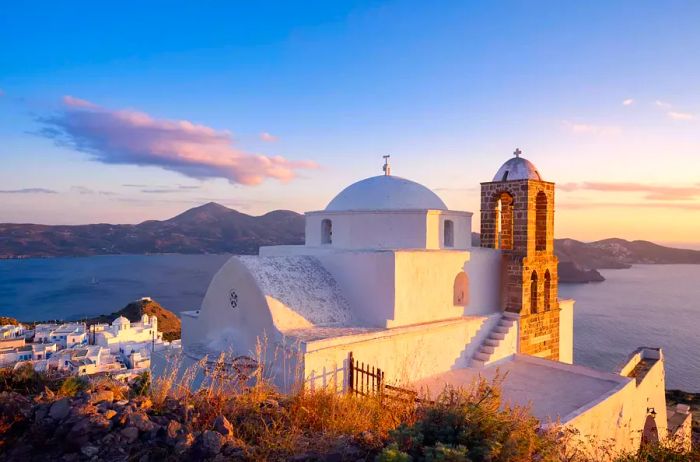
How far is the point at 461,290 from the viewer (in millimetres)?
10273

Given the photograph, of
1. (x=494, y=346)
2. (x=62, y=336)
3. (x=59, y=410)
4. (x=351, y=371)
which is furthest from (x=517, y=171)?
(x=62, y=336)

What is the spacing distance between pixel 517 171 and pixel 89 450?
9952 millimetres

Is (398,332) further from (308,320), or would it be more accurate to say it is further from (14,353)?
(14,353)

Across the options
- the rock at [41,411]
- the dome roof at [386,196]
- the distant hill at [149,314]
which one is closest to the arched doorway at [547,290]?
the dome roof at [386,196]

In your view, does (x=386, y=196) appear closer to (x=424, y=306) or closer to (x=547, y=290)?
(x=424, y=306)

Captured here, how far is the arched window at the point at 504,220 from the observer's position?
1110 cm

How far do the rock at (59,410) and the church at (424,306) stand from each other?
135 inches

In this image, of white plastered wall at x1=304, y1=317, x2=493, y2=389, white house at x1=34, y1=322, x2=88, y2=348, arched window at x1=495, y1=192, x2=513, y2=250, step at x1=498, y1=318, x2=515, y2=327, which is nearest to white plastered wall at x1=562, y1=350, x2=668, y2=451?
step at x1=498, y1=318, x2=515, y2=327

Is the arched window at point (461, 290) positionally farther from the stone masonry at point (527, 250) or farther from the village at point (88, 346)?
the village at point (88, 346)

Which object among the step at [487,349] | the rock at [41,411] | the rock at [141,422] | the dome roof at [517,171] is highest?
the dome roof at [517,171]

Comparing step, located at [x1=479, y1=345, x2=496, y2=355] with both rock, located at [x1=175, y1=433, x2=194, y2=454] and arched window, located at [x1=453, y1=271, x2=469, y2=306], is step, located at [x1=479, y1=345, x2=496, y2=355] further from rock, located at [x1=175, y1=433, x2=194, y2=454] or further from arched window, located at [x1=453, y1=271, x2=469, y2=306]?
rock, located at [x1=175, y1=433, x2=194, y2=454]

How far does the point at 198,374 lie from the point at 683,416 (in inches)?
564

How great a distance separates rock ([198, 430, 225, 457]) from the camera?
10.2ft

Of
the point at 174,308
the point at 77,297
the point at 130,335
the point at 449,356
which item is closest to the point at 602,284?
Answer: the point at 174,308
